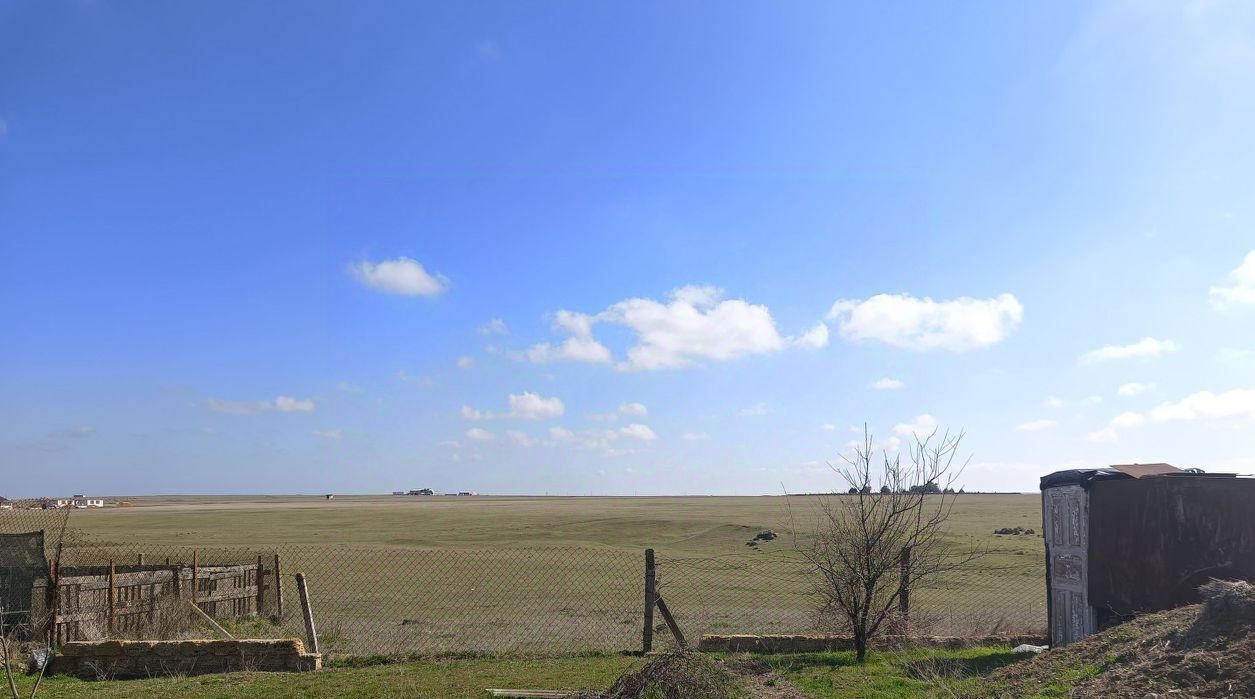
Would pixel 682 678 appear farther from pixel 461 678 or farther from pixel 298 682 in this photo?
pixel 298 682

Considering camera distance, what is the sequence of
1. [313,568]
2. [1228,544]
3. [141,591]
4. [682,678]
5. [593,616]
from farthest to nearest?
[313,568], [593,616], [141,591], [1228,544], [682,678]

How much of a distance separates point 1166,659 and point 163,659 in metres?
11.2

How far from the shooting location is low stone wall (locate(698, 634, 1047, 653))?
12.1 m

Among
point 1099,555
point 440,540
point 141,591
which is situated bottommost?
point 440,540

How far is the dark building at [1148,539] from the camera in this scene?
11.4 m

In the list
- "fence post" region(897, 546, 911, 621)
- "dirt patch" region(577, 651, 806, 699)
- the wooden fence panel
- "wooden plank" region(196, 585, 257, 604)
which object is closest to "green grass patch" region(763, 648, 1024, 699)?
"fence post" region(897, 546, 911, 621)

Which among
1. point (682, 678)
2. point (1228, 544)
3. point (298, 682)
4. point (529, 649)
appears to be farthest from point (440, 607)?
point (1228, 544)

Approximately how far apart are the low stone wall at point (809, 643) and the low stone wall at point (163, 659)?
539cm

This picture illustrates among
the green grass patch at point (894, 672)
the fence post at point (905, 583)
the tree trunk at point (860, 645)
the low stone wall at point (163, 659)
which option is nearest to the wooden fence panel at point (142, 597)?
the low stone wall at point (163, 659)

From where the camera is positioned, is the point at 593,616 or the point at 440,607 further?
the point at 440,607

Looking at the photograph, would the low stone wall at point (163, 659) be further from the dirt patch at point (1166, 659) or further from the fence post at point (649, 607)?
the dirt patch at point (1166, 659)

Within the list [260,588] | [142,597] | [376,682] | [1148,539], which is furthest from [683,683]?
[260,588]

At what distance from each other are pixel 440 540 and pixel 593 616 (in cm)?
2680

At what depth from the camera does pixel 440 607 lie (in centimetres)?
1952
